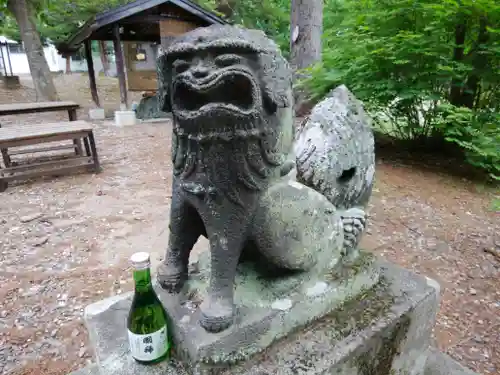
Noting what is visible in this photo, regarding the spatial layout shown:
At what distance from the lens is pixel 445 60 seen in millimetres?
3764

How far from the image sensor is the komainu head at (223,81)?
741mm

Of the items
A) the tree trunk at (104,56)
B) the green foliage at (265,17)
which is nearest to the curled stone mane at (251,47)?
the green foliage at (265,17)

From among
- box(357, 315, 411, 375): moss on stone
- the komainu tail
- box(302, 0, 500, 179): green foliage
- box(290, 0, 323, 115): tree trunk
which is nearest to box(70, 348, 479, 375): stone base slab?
box(357, 315, 411, 375): moss on stone

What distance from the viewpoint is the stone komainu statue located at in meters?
0.76

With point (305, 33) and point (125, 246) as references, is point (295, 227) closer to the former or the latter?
point (125, 246)

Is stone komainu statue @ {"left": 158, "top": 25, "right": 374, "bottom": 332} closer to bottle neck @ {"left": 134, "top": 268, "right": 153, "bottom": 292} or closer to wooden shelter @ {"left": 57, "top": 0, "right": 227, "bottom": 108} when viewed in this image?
bottle neck @ {"left": 134, "top": 268, "right": 153, "bottom": 292}

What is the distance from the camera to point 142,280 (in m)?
0.91

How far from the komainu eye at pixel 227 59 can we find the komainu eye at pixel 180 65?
2.7 inches

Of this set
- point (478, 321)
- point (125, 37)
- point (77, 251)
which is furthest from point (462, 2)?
point (125, 37)

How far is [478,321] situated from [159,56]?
2.07 m

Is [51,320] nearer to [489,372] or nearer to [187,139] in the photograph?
[187,139]

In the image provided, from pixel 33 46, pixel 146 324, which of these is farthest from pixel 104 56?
pixel 146 324

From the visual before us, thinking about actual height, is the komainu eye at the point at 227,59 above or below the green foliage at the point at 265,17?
below

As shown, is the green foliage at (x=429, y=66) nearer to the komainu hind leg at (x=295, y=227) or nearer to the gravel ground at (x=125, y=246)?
the gravel ground at (x=125, y=246)
